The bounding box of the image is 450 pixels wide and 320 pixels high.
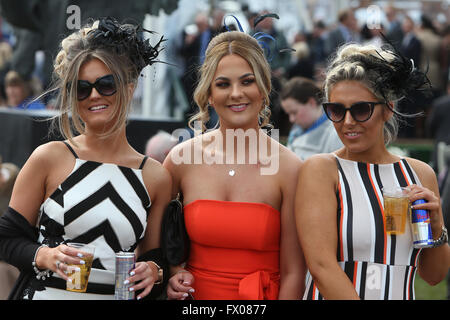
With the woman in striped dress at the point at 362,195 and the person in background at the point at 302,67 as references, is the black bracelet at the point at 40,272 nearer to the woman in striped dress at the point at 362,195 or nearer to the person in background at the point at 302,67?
the woman in striped dress at the point at 362,195

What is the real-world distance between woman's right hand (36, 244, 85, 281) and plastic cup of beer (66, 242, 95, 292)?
0.02 meters

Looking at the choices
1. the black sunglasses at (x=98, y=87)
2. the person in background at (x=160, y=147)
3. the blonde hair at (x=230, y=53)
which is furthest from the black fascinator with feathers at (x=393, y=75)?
the person in background at (x=160, y=147)

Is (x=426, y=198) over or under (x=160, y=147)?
under

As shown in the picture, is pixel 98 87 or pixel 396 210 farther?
pixel 98 87

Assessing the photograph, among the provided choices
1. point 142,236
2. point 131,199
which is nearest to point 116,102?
point 131,199

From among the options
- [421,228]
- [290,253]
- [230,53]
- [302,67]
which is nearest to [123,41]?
[230,53]

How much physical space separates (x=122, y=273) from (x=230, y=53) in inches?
48.3

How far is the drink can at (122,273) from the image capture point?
2.54 metres

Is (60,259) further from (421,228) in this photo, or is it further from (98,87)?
(421,228)

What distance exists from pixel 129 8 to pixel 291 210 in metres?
3.95

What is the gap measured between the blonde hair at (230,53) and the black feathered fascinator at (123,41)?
286 mm

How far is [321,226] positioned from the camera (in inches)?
106

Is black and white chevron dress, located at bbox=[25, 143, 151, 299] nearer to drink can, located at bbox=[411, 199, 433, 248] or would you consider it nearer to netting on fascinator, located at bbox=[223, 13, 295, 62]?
netting on fascinator, located at bbox=[223, 13, 295, 62]
